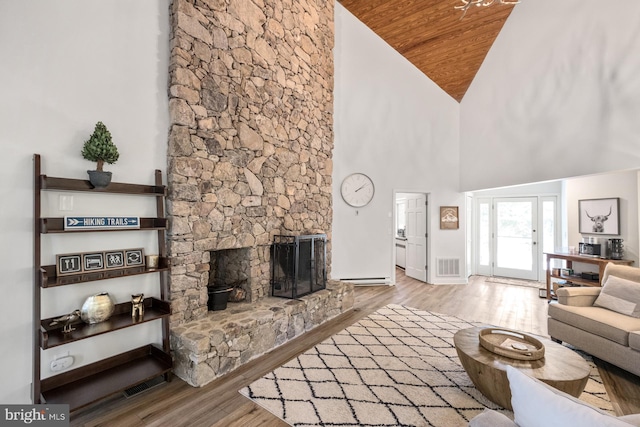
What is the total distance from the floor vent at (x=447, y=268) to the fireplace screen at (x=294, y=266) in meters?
3.26

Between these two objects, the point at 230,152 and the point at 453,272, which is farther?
the point at 453,272

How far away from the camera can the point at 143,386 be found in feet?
8.01

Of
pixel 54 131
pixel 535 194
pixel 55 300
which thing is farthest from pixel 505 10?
pixel 55 300

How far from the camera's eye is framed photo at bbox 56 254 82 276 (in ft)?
7.00

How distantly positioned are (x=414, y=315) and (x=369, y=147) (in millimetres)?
3314

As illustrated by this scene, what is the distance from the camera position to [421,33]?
5.36 metres

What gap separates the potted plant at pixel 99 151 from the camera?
7.25 ft

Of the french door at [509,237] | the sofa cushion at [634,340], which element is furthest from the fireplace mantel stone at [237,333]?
the french door at [509,237]

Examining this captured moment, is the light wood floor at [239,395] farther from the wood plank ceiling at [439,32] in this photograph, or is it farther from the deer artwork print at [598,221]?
the wood plank ceiling at [439,32]

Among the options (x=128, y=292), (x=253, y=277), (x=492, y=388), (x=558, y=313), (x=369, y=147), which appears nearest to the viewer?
(x=492, y=388)

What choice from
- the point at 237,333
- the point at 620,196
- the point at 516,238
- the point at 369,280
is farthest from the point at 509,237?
the point at 237,333

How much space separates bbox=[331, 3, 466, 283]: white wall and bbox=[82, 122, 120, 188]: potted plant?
4.00 meters

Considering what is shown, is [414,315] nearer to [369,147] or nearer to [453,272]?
[453,272]

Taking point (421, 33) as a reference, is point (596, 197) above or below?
below
